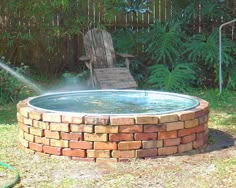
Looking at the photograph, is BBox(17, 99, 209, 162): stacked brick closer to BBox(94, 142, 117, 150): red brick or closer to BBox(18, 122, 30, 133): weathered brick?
BBox(94, 142, 117, 150): red brick

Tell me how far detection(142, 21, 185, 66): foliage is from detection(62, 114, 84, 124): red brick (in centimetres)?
402

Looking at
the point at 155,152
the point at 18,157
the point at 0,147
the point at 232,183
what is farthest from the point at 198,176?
the point at 0,147

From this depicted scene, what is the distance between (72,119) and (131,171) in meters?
0.54

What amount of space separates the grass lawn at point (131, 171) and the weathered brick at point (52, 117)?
26 centimetres

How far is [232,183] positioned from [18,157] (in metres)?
1.48

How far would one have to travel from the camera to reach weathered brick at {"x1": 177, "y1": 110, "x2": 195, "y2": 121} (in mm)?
3115

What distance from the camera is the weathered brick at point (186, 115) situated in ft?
10.2

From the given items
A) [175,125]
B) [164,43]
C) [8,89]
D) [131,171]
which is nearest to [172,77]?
[164,43]

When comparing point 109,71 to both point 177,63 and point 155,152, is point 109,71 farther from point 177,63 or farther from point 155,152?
point 155,152

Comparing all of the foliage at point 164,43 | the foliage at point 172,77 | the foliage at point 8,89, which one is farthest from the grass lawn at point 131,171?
the foliage at point 164,43

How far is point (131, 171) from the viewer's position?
283 cm

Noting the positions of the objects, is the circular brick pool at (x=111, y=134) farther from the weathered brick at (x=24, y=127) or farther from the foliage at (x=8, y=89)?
the foliage at (x=8, y=89)

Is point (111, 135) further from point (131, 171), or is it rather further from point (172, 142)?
point (172, 142)

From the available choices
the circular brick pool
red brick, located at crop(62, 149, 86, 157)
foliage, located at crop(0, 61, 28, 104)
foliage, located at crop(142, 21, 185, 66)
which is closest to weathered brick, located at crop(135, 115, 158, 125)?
the circular brick pool
